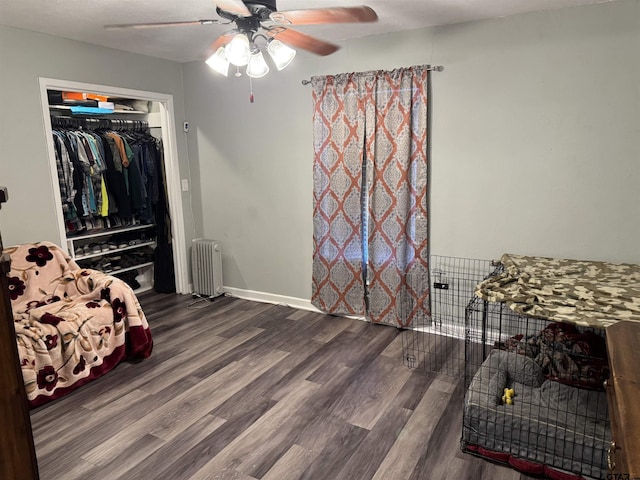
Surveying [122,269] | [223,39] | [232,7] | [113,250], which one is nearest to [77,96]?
[113,250]

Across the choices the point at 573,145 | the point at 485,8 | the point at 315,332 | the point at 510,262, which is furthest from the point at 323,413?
the point at 485,8

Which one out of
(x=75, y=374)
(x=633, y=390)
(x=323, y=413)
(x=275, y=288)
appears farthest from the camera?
(x=275, y=288)

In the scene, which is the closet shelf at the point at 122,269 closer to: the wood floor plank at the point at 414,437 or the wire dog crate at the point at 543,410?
the wood floor plank at the point at 414,437

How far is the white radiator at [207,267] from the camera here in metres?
4.56

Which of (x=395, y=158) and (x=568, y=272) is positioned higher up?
(x=395, y=158)

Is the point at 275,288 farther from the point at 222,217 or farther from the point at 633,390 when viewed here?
the point at 633,390

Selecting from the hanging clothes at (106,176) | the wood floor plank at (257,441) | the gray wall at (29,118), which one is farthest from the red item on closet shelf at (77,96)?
the wood floor plank at (257,441)

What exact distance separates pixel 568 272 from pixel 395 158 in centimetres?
152

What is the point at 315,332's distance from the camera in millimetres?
3725

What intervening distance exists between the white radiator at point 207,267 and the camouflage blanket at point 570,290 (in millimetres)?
2840

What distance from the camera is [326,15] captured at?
2.06 m

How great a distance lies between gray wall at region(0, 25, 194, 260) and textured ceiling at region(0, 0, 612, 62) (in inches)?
4.9

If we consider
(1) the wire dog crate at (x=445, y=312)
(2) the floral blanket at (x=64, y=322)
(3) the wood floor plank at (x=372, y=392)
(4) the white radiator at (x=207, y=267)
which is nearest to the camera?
(3) the wood floor plank at (x=372, y=392)

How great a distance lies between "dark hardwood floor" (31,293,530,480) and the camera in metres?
2.13
